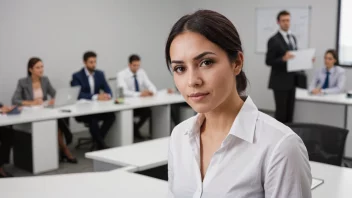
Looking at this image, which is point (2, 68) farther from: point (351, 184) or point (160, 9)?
point (351, 184)

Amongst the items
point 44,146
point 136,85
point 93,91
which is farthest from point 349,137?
point 44,146

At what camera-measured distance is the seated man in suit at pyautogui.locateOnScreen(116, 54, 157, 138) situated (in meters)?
6.18

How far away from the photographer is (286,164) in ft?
3.58

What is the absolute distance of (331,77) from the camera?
19.2ft

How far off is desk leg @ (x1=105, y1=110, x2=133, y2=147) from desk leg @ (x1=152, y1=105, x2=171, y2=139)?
2.11 ft

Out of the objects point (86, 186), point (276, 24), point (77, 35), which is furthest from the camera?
point (276, 24)

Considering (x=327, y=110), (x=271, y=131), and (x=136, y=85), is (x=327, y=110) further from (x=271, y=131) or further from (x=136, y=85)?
(x=271, y=131)

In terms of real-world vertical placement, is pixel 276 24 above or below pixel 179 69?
above

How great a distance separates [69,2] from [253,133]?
597 centimetres

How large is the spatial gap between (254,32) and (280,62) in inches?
106

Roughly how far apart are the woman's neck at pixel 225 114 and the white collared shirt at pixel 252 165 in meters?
0.03

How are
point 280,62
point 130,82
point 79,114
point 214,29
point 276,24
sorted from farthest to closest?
1. point 276,24
2. point 130,82
3. point 280,62
4. point 79,114
5. point 214,29

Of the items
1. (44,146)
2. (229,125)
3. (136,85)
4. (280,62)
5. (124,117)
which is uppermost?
(280,62)

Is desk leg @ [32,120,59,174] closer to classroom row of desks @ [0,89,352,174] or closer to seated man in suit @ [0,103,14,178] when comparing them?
classroom row of desks @ [0,89,352,174]
